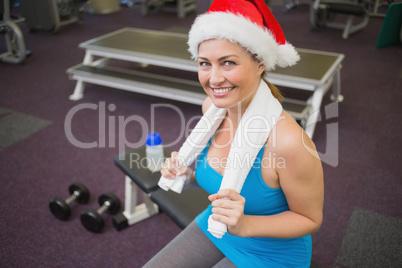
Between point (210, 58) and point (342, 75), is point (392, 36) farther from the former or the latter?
point (210, 58)

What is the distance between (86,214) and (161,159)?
1.73 ft

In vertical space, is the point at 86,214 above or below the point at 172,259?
below

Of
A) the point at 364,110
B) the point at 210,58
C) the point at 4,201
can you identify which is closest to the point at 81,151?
the point at 4,201

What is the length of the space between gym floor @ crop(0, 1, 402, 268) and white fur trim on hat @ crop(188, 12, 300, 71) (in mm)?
1179

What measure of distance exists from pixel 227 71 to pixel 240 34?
→ 0.10 m

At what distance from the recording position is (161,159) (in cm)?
172

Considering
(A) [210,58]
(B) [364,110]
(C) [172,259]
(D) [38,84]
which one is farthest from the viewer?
(D) [38,84]

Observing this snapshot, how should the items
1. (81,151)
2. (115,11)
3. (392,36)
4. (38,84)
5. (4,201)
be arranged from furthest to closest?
(115,11) < (392,36) < (38,84) < (81,151) < (4,201)

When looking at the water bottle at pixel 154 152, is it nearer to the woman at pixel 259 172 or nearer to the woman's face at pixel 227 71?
the woman at pixel 259 172

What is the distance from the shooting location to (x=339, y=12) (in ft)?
16.0

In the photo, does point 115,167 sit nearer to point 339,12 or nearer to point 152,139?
point 152,139

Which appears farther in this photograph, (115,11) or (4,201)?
(115,11)

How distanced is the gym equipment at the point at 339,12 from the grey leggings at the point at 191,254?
4548 mm
